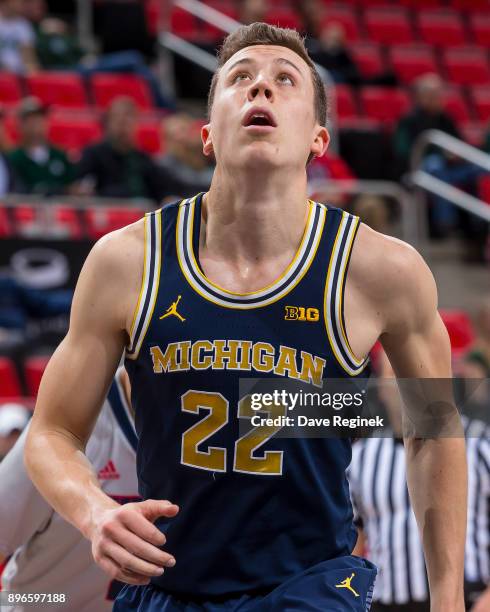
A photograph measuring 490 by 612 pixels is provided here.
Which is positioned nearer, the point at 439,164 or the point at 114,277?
the point at 114,277

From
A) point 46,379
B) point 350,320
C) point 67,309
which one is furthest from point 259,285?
point 67,309

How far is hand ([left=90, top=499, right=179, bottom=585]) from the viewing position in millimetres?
2205

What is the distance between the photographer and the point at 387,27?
14.3 m

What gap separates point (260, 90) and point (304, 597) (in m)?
1.11

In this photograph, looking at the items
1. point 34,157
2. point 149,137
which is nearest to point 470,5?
point 149,137

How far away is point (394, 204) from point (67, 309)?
12.2 ft

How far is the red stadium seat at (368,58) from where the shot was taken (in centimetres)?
1332

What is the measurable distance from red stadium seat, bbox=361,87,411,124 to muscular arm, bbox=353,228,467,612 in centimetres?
975

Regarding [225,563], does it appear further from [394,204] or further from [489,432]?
[394,204]

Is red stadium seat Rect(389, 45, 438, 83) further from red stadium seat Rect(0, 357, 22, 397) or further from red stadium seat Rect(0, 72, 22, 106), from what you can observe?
red stadium seat Rect(0, 357, 22, 397)

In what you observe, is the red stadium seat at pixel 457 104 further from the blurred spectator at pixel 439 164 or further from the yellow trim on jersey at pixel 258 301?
the yellow trim on jersey at pixel 258 301

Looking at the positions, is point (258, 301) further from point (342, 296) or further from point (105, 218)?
point (105, 218)

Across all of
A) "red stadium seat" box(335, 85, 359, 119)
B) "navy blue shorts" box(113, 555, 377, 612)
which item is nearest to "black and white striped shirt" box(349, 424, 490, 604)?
"navy blue shorts" box(113, 555, 377, 612)

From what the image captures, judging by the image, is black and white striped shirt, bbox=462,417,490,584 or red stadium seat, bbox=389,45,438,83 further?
red stadium seat, bbox=389,45,438,83
